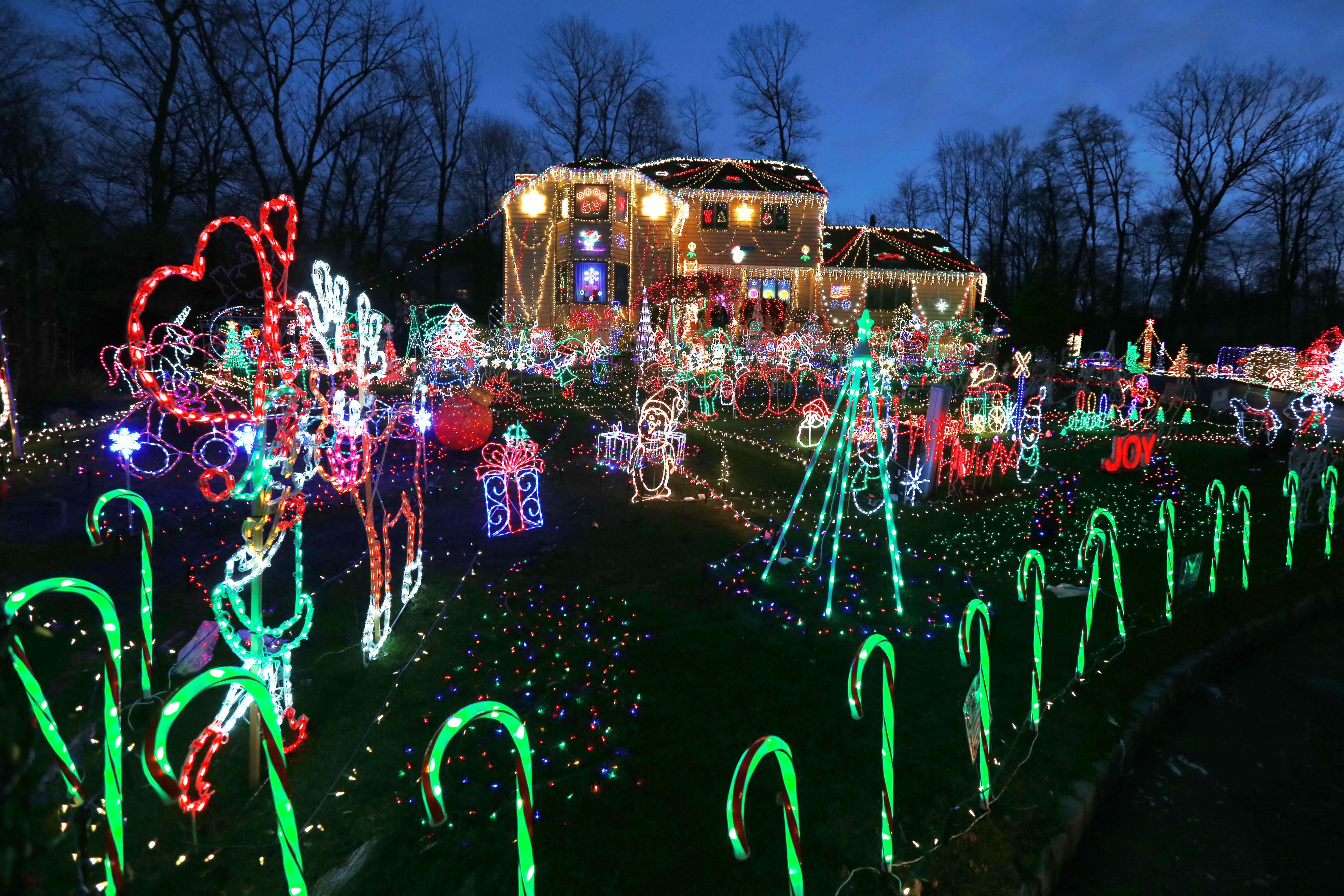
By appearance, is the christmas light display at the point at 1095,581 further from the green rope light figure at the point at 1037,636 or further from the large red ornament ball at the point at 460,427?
the large red ornament ball at the point at 460,427

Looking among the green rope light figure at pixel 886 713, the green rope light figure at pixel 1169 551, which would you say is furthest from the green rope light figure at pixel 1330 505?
the green rope light figure at pixel 886 713

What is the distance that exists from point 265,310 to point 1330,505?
11286 millimetres

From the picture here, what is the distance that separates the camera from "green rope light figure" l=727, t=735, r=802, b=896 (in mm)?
2676

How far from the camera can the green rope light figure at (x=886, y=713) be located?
132 inches

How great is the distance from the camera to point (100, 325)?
55.2 feet

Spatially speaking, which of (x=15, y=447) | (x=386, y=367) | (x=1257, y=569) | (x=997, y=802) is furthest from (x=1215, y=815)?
(x=15, y=447)

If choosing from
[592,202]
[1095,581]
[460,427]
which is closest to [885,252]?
[592,202]

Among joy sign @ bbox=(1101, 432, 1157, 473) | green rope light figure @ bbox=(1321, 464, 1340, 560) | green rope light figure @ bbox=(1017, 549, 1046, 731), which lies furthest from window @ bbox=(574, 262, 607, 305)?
green rope light figure @ bbox=(1017, 549, 1046, 731)

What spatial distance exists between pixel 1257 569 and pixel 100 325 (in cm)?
2182

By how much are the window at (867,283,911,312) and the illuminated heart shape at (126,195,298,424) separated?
31519 millimetres

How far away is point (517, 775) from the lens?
264 centimetres

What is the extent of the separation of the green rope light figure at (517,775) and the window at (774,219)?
30561 mm

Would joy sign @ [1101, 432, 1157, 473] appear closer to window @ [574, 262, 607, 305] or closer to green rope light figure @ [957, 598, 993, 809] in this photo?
green rope light figure @ [957, 598, 993, 809]

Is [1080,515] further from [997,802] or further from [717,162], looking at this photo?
[717,162]
